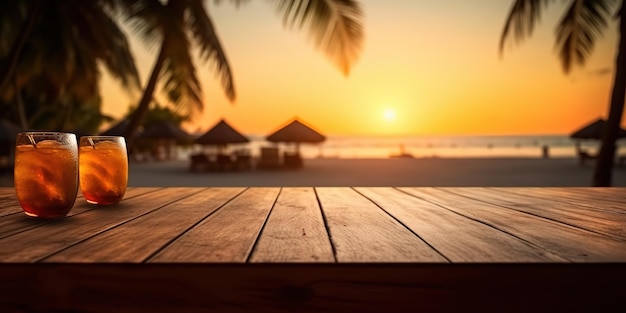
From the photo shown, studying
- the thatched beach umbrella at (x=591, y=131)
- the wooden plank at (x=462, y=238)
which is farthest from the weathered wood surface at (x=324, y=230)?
the thatched beach umbrella at (x=591, y=131)

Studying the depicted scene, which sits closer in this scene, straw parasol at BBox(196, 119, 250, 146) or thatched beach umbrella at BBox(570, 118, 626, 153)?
straw parasol at BBox(196, 119, 250, 146)

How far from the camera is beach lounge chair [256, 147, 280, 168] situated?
1593 cm

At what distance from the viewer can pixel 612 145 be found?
18.1ft

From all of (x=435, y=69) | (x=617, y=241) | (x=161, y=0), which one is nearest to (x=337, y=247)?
(x=617, y=241)

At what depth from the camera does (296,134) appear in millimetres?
15812

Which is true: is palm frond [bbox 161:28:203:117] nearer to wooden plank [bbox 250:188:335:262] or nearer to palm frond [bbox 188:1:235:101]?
palm frond [bbox 188:1:235:101]

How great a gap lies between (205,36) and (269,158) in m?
8.67

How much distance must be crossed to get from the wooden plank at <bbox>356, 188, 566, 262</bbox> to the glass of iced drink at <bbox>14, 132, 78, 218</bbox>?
0.84 meters

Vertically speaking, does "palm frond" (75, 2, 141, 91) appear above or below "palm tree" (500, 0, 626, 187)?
above

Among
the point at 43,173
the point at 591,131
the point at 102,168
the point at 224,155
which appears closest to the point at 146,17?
the point at 102,168

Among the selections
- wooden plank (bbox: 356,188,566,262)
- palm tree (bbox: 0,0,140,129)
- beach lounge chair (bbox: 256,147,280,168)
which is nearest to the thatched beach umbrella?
beach lounge chair (bbox: 256,147,280,168)
